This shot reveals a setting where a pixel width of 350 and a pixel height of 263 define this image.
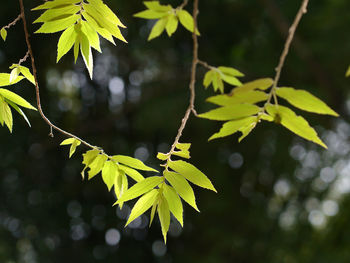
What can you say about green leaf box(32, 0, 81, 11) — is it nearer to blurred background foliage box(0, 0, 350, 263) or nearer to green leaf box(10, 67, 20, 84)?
green leaf box(10, 67, 20, 84)

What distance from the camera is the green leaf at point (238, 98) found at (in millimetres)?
368

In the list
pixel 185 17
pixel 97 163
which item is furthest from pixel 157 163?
pixel 97 163

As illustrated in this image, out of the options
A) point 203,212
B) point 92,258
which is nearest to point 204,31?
point 203,212

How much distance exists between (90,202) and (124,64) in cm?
92

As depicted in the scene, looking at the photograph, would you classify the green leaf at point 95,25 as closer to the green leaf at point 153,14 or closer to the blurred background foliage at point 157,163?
the green leaf at point 153,14

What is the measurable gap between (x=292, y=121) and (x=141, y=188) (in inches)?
5.6

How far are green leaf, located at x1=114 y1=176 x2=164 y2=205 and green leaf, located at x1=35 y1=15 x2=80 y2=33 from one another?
158mm

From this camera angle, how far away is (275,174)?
9.51ft

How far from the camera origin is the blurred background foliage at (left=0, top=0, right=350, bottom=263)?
2.21m

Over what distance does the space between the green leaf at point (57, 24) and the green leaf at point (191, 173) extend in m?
0.16

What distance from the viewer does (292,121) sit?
36 cm

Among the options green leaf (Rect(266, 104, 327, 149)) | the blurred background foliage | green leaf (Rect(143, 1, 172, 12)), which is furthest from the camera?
the blurred background foliage

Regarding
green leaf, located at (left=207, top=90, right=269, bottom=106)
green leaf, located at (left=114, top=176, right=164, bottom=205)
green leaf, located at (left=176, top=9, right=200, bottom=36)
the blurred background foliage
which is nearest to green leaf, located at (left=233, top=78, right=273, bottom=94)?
green leaf, located at (left=207, top=90, right=269, bottom=106)

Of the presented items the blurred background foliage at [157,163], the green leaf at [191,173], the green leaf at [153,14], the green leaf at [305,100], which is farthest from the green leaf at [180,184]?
the blurred background foliage at [157,163]
